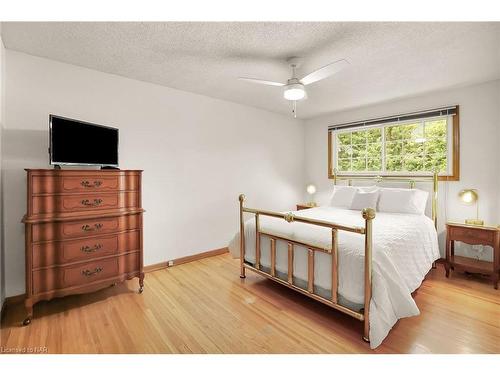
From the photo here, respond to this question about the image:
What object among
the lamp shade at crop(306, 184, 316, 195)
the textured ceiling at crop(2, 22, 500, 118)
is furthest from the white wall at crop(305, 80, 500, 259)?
the lamp shade at crop(306, 184, 316, 195)

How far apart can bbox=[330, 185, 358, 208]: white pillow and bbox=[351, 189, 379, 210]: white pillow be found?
0.60 feet

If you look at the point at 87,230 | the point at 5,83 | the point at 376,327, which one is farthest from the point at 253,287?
the point at 5,83

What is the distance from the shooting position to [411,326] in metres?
2.02

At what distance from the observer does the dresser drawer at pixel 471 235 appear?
109 inches

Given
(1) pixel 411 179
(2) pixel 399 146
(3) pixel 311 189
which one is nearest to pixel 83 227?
(3) pixel 311 189

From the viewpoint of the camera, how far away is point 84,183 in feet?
7.37

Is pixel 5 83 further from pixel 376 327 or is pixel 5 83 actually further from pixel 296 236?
pixel 376 327

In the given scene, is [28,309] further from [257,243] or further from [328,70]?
[328,70]

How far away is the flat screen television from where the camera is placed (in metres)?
2.19

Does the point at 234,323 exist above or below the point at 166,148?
below

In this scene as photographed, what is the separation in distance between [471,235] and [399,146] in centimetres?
160

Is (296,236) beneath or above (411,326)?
above
